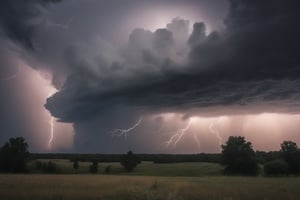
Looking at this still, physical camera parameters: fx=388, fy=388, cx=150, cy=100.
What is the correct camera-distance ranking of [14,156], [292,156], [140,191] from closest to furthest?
[140,191] → [292,156] → [14,156]

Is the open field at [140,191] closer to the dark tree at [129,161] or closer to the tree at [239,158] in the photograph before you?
the tree at [239,158]

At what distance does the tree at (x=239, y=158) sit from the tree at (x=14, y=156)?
195 ft

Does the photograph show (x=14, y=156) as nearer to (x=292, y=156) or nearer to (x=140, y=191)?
(x=292, y=156)

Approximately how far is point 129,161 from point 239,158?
35.8 meters

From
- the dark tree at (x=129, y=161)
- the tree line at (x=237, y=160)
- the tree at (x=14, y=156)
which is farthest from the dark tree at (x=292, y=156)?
the tree at (x=14, y=156)

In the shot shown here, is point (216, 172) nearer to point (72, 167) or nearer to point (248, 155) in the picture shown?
point (248, 155)

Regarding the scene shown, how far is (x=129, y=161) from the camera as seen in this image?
12456cm

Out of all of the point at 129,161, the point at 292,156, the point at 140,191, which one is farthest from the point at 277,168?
the point at 140,191

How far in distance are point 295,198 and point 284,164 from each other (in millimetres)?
69097

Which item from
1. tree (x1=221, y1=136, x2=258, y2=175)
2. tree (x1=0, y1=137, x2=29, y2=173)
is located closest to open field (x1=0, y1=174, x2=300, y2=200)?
tree (x1=221, y1=136, x2=258, y2=175)

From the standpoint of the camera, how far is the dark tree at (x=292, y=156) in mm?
104812

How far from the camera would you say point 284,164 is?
9906 centimetres

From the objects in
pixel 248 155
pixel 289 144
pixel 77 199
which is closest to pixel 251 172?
pixel 248 155

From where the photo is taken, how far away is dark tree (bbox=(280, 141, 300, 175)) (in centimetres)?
10481
